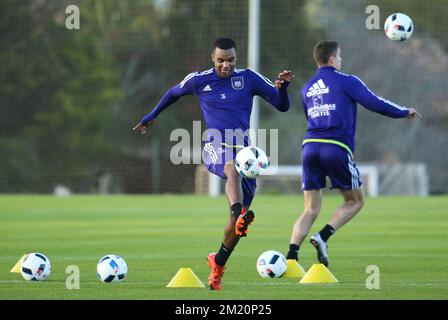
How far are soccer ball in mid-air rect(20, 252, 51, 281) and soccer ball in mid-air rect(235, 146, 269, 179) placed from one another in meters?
2.23

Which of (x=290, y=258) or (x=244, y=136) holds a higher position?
(x=244, y=136)

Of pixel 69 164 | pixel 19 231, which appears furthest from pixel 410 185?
pixel 19 231

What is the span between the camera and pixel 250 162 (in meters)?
10.6

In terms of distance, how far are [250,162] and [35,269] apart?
247 centimetres

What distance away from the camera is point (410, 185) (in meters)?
36.2

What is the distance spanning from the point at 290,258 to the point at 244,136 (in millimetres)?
1733

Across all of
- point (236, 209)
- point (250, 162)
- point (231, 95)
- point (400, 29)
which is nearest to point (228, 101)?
point (231, 95)

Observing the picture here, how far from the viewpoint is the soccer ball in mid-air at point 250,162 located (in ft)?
34.9

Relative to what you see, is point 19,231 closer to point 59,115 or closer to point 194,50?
point 194,50

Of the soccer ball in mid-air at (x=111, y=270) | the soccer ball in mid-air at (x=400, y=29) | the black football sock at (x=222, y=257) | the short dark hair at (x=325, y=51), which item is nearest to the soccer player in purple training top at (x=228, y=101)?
the black football sock at (x=222, y=257)

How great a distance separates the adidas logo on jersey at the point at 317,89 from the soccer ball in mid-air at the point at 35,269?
145 inches

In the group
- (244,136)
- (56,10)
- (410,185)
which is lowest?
(410,185)

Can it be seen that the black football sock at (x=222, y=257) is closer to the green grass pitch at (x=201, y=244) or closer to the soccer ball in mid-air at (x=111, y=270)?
the green grass pitch at (x=201, y=244)
